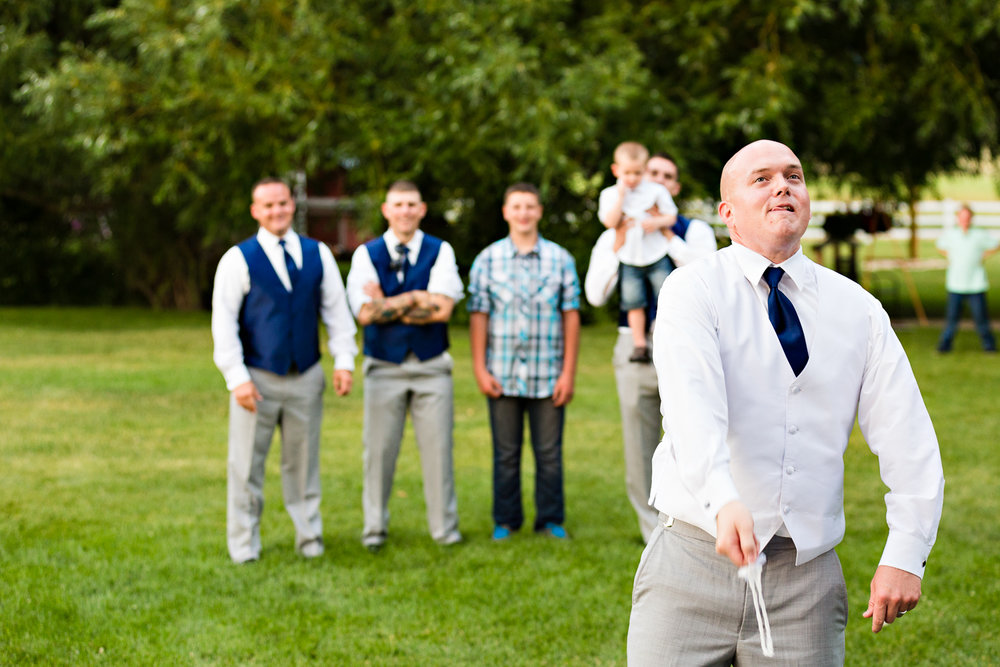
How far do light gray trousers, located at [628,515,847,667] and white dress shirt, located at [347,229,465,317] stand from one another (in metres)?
4.06

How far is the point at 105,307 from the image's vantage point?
26594 mm

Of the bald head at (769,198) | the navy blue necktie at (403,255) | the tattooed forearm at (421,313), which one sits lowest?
the tattooed forearm at (421,313)

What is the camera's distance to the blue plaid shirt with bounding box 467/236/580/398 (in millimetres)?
6918

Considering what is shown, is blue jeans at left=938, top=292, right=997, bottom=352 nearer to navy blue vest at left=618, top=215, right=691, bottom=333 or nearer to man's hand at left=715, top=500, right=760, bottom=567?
navy blue vest at left=618, top=215, right=691, bottom=333

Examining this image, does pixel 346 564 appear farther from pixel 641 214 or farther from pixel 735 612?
pixel 735 612

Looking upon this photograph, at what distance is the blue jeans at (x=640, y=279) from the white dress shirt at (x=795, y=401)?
11.8ft

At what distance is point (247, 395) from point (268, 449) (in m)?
Answer: 0.46

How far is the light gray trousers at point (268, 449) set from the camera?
636 cm

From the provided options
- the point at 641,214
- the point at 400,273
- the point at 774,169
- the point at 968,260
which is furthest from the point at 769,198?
the point at 968,260

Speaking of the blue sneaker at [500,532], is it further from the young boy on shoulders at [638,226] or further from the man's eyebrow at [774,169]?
the man's eyebrow at [774,169]

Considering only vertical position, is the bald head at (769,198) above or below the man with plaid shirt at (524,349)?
above

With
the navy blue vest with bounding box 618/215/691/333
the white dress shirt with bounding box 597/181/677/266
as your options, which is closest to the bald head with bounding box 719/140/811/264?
the white dress shirt with bounding box 597/181/677/266

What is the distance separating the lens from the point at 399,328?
6.71 m

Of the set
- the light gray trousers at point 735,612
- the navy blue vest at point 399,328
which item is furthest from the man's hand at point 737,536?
the navy blue vest at point 399,328
